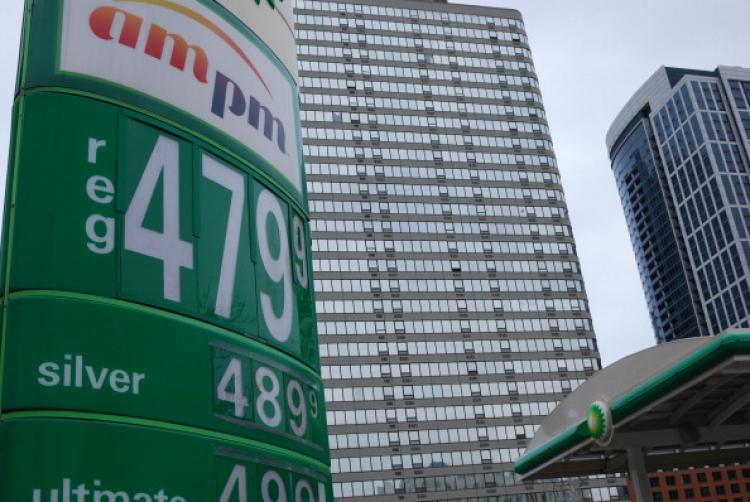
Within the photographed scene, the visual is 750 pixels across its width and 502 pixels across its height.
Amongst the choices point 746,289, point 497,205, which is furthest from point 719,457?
point 746,289

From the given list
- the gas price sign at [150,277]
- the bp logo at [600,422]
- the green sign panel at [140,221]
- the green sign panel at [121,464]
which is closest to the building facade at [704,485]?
the bp logo at [600,422]

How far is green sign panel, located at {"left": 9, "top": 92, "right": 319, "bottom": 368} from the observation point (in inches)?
295

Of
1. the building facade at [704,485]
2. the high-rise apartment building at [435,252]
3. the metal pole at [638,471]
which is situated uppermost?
the high-rise apartment building at [435,252]

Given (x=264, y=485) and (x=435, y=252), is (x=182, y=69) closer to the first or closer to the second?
(x=264, y=485)

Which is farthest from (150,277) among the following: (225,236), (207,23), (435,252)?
(435,252)

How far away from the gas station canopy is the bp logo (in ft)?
0.08

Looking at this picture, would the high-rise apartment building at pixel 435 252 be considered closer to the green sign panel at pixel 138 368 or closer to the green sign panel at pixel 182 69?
the green sign panel at pixel 182 69

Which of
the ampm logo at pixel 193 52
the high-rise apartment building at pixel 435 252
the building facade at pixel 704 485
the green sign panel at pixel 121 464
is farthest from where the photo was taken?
the building facade at pixel 704 485

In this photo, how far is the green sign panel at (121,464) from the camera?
258 inches

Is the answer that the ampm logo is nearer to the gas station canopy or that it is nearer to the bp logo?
the gas station canopy

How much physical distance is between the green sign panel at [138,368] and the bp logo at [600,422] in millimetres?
14411

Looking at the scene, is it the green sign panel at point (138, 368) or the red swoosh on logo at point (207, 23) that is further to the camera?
the red swoosh on logo at point (207, 23)

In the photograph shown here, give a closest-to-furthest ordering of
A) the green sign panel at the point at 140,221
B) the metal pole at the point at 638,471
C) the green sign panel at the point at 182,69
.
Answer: the green sign panel at the point at 140,221 → the green sign panel at the point at 182,69 → the metal pole at the point at 638,471

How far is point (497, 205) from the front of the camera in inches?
4651
